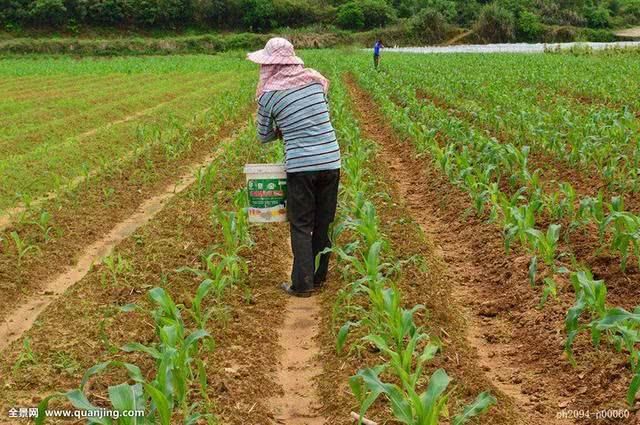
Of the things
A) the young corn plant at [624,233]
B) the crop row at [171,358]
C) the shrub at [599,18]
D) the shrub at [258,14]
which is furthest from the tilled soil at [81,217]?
the shrub at [599,18]

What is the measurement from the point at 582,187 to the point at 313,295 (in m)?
3.79

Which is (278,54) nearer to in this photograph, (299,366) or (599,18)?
(299,366)

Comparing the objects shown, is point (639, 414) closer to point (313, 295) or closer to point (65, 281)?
point (313, 295)

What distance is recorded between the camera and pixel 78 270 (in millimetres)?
6227

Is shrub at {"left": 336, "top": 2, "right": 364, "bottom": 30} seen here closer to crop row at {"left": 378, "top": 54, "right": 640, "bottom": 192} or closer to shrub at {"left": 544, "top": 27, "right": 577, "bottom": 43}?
shrub at {"left": 544, "top": 27, "right": 577, "bottom": 43}

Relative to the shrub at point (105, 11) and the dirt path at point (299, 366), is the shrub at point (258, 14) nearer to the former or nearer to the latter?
the shrub at point (105, 11)

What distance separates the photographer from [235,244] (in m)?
5.77

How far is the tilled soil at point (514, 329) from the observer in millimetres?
3689

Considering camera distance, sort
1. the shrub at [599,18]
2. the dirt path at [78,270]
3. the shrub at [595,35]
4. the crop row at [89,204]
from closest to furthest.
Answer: the dirt path at [78,270] → the crop row at [89,204] → the shrub at [595,35] → the shrub at [599,18]

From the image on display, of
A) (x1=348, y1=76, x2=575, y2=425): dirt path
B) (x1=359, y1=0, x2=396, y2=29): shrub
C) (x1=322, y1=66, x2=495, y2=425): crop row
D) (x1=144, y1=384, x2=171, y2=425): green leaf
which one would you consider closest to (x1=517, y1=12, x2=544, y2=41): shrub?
(x1=359, y1=0, x2=396, y2=29): shrub

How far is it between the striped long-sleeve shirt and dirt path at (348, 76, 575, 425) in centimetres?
144

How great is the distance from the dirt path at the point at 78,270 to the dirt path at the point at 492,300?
110 inches

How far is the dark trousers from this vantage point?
5297 mm

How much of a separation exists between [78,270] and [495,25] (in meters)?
59.3
